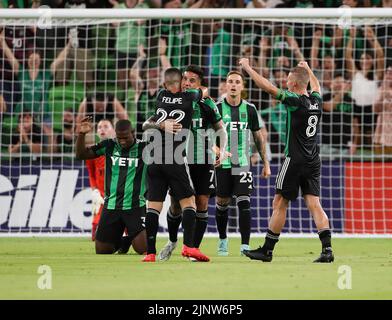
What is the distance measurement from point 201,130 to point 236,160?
75 cm

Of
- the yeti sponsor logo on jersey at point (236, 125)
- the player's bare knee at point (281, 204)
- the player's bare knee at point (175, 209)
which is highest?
the yeti sponsor logo on jersey at point (236, 125)

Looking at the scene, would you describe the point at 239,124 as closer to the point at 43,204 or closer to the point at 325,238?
the point at 325,238

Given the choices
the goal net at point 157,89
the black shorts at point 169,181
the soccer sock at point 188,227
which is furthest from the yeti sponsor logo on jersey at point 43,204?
the soccer sock at point 188,227

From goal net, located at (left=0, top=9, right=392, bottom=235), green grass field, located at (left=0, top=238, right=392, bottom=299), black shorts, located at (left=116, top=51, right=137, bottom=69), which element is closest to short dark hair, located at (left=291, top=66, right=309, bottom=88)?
green grass field, located at (left=0, top=238, right=392, bottom=299)

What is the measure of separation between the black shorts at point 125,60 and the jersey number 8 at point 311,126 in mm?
7371

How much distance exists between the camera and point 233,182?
12.4 meters

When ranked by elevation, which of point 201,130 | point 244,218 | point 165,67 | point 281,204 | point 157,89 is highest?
point 165,67

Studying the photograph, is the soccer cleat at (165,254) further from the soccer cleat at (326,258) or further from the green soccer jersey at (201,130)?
the soccer cleat at (326,258)

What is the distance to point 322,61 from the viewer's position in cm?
1750

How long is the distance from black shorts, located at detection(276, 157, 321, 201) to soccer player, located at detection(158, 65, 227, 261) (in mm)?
1195

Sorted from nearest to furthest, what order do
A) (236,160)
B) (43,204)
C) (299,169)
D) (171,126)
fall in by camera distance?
(171,126) → (299,169) → (236,160) → (43,204)

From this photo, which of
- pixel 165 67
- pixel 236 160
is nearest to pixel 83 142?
pixel 236 160

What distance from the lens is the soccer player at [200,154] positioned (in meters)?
11.4

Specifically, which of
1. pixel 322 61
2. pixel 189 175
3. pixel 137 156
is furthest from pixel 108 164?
pixel 322 61
